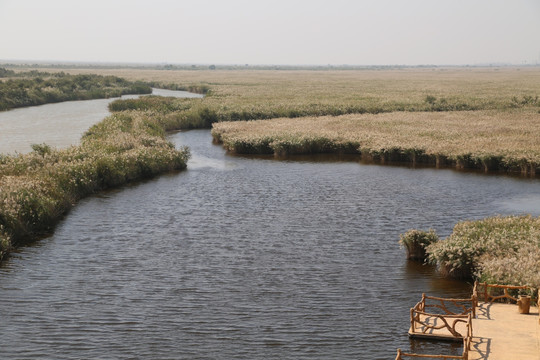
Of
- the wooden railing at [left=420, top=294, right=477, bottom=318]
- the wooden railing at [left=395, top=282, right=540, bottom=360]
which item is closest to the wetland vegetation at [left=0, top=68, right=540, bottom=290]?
the wooden railing at [left=395, top=282, right=540, bottom=360]

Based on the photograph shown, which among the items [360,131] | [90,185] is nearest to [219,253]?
[90,185]

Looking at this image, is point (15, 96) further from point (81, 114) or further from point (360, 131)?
point (360, 131)

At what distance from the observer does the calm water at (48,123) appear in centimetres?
5461

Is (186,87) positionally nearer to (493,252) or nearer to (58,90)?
(58,90)

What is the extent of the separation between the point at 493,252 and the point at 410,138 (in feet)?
107

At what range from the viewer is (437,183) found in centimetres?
4106

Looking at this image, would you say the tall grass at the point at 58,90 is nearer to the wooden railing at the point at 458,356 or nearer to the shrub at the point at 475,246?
the shrub at the point at 475,246

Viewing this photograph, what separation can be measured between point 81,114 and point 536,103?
198ft

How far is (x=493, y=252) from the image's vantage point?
22.2 meters

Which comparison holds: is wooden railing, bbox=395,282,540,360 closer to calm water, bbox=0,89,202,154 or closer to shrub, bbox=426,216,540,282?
shrub, bbox=426,216,540,282

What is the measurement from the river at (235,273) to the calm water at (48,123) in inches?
759

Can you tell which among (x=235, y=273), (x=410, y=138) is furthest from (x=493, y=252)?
(x=410, y=138)

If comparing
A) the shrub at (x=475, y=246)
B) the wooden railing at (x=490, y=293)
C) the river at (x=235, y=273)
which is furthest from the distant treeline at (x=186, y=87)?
the wooden railing at (x=490, y=293)

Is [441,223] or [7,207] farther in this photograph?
[441,223]
